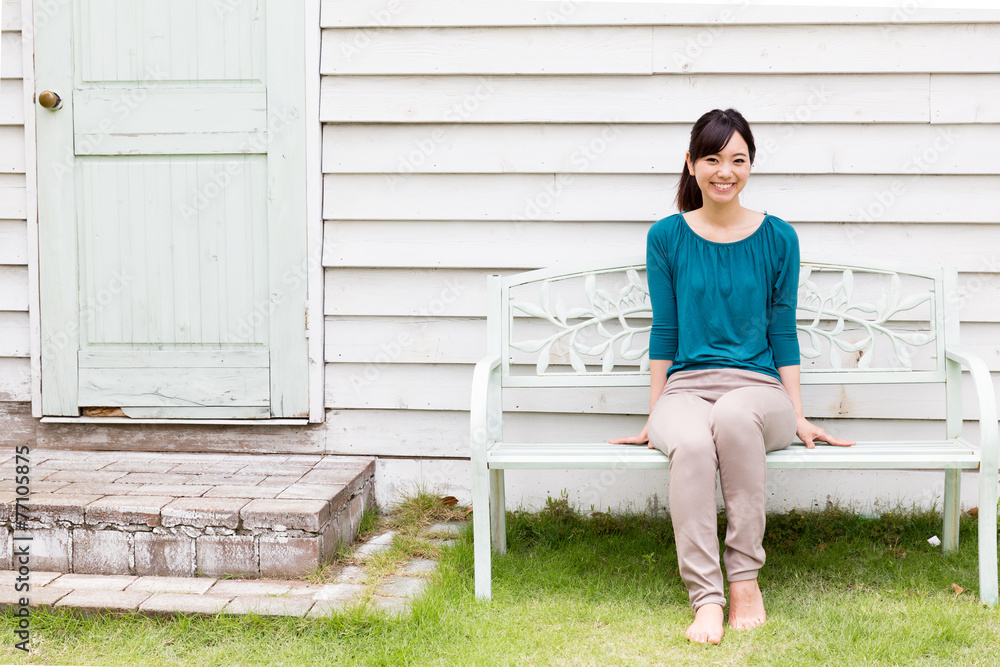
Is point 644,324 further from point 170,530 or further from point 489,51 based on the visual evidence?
point 170,530

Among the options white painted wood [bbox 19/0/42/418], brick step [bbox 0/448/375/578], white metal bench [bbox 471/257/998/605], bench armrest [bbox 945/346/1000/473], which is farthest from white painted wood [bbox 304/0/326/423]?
bench armrest [bbox 945/346/1000/473]

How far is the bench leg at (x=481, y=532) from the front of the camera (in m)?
2.28

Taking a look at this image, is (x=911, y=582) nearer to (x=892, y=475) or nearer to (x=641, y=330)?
(x=892, y=475)

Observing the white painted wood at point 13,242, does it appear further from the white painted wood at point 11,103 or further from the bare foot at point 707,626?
the bare foot at point 707,626

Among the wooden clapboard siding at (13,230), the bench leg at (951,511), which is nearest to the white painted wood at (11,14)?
the wooden clapboard siding at (13,230)

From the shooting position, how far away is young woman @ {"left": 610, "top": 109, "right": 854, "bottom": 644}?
6.98 feet

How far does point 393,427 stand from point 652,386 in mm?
1085

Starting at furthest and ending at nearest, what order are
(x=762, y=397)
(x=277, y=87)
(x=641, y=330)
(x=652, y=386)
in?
1. (x=277, y=87)
2. (x=641, y=330)
3. (x=652, y=386)
4. (x=762, y=397)

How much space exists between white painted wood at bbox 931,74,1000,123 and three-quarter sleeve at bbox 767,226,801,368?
2.89 ft

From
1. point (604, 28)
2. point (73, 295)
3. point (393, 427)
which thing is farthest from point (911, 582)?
point (73, 295)

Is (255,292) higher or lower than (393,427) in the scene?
higher

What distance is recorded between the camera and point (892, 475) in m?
2.97

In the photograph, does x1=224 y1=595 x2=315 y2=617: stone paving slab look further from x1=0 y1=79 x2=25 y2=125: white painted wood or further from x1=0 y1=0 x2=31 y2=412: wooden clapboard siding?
x1=0 y1=79 x2=25 y2=125: white painted wood

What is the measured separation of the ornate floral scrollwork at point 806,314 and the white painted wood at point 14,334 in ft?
6.38
